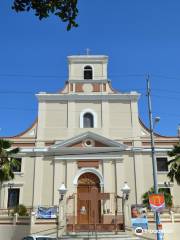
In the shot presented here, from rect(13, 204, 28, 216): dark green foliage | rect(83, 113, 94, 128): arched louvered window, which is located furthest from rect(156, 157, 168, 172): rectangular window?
rect(13, 204, 28, 216): dark green foliage

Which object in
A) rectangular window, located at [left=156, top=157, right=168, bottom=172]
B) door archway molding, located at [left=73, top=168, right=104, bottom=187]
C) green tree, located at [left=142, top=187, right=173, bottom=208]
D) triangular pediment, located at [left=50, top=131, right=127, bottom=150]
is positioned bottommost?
green tree, located at [left=142, top=187, right=173, bottom=208]

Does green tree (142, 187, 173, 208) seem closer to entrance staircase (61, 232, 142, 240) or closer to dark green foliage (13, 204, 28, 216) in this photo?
entrance staircase (61, 232, 142, 240)

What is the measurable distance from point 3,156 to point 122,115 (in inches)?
511

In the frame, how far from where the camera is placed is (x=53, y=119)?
31.9 metres

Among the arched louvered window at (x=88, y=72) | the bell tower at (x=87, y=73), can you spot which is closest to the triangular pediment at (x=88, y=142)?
the bell tower at (x=87, y=73)

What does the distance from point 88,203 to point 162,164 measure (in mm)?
7753

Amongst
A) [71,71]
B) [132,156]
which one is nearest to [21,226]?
[132,156]

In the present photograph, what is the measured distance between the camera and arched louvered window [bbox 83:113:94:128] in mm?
31795

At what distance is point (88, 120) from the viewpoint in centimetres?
3206

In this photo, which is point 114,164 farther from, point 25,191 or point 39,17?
point 39,17

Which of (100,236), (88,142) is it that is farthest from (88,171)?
(100,236)

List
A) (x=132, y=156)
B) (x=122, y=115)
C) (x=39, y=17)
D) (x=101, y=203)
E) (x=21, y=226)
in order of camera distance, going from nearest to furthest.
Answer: (x=39, y=17), (x=21, y=226), (x=101, y=203), (x=132, y=156), (x=122, y=115)

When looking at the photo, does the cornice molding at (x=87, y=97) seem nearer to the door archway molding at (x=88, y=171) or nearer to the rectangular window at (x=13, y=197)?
the door archway molding at (x=88, y=171)

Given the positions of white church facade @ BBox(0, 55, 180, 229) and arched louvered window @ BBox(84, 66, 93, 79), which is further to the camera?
arched louvered window @ BBox(84, 66, 93, 79)
